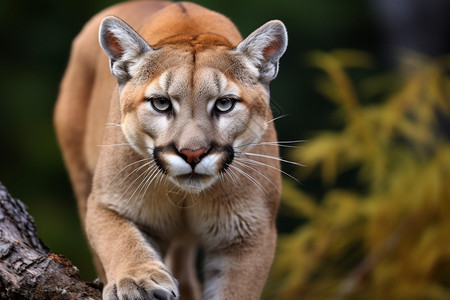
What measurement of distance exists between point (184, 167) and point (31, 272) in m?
1.04

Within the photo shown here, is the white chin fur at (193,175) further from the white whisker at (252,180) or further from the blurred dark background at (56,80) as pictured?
the blurred dark background at (56,80)

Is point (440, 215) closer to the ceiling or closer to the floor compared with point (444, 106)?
closer to the floor

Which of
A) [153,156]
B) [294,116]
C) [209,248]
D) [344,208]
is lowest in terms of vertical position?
[294,116]

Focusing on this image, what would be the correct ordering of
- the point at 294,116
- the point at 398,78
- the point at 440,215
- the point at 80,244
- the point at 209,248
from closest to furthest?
the point at 209,248, the point at 440,215, the point at 398,78, the point at 80,244, the point at 294,116

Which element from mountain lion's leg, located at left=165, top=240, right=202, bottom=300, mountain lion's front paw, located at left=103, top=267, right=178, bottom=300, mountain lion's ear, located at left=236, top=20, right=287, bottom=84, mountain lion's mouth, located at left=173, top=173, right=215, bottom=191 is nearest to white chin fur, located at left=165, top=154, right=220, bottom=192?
mountain lion's mouth, located at left=173, top=173, right=215, bottom=191

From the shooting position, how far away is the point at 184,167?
506cm

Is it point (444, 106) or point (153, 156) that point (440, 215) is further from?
point (153, 156)

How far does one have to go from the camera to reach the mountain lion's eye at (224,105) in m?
5.28

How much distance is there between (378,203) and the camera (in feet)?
28.9

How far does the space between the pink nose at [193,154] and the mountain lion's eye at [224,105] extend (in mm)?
366

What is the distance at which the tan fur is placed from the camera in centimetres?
519

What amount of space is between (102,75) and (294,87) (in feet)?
28.1

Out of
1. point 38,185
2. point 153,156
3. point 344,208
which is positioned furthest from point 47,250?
point 38,185

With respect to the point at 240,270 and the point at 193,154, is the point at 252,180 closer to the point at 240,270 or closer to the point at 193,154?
the point at 240,270
